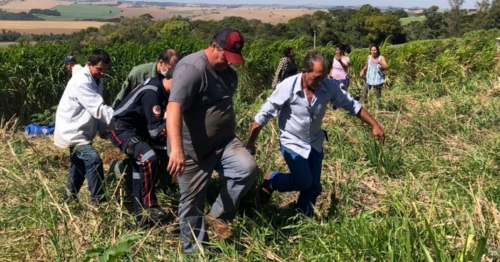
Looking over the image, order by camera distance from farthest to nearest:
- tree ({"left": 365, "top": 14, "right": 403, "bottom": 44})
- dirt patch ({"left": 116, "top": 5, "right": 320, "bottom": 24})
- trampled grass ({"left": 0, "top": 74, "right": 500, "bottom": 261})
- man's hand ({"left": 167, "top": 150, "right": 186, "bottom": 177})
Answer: tree ({"left": 365, "top": 14, "right": 403, "bottom": 44}) → dirt patch ({"left": 116, "top": 5, "right": 320, "bottom": 24}) → man's hand ({"left": 167, "top": 150, "right": 186, "bottom": 177}) → trampled grass ({"left": 0, "top": 74, "right": 500, "bottom": 261})

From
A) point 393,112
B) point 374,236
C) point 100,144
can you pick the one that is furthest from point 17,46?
point 374,236

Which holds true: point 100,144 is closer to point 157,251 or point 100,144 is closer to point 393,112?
point 157,251

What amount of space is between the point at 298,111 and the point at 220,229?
42.3 inches

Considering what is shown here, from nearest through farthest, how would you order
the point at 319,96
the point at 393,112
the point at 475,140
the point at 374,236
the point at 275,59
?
the point at 374,236, the point at 319,96, the point at 475,140, the point at 393,112, the point at 275,59

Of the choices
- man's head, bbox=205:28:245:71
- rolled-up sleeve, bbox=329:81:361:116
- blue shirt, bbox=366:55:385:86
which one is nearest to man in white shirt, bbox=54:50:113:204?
man's head, bbox=205:28:245:71

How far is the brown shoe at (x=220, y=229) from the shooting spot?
3391 mm

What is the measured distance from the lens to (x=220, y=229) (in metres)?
3.42

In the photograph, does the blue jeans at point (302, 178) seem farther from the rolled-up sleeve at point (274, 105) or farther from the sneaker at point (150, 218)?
the sneaker at point (150, 218)

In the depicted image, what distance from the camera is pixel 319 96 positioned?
3783 mm

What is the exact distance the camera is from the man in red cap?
308cm

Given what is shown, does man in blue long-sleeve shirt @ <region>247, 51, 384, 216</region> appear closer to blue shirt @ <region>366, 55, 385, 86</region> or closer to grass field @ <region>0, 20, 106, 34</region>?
blue shirt @ <region>366, 55, 385, 86</region>

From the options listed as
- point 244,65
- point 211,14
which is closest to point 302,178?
point 244,65

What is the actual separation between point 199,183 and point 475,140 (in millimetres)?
3666

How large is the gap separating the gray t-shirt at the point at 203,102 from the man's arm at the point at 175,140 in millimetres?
61
